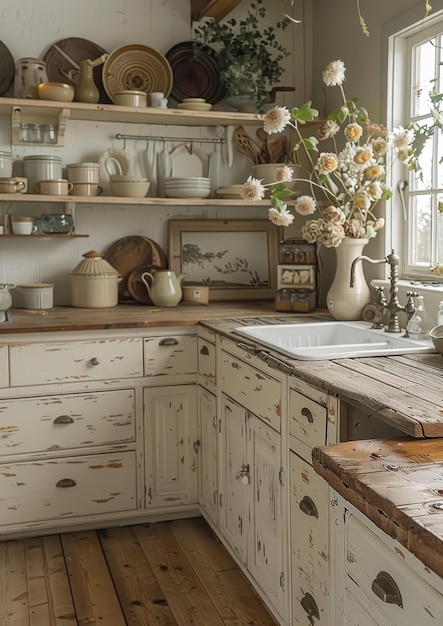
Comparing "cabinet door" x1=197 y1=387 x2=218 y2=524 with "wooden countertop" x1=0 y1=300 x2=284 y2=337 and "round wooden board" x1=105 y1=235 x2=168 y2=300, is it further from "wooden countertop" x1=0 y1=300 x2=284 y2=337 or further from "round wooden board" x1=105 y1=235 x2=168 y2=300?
"round wooden board" x1=105 y1=235 x2=168 y2=300

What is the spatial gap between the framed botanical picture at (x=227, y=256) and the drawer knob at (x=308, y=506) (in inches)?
68.8

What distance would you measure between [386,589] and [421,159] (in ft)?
6.59

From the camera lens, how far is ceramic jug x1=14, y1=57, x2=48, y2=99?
328 cm

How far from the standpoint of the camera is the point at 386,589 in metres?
1.28

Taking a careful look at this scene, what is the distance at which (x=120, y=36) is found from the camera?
11.5ft

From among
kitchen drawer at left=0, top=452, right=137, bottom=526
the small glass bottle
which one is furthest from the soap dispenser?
the small glass bottle

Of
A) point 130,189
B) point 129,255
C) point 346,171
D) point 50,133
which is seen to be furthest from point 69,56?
point 346,171

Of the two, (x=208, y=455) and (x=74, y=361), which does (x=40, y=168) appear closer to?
(x=74, y=361)

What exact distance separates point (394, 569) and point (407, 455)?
247 millimetres

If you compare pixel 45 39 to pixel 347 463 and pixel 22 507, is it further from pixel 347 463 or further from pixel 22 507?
pixel 347 463

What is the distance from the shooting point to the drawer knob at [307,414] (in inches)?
79.4

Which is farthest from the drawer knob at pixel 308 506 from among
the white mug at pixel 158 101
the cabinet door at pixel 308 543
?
the white mug at pixel 158 101

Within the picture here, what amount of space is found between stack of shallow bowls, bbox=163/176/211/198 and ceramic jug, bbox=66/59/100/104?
0.49 meters

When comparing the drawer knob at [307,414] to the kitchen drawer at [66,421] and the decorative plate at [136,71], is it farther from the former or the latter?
the decorative plate at [136,71]
